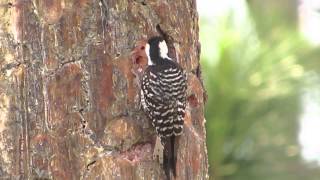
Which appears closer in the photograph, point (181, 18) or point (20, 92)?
point (20, 92)

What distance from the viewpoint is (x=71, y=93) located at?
94.7 inches

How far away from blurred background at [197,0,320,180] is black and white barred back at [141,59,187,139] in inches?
55.0

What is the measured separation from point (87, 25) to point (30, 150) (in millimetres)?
392

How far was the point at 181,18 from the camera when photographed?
8.59 ft

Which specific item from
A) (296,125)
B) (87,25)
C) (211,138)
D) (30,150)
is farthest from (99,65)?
(296,125)

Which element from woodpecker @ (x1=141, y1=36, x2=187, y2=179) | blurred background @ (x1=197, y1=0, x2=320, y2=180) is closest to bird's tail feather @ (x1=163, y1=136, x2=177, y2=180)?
woodpecker @ (x1=141, y1=36, x2=187, y2=179)

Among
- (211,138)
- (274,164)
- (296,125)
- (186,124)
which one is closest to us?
(186,124)

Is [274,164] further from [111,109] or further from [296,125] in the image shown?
[111,109]

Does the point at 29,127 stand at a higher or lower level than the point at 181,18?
lower

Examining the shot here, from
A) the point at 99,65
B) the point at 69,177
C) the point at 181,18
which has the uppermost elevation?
the point at 181,18

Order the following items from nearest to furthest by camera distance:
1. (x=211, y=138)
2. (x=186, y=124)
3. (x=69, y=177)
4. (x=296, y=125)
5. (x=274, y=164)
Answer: (x=69, y=177) → (x=186, y=124) → (x=211, y=138) → (x=274, y=164) → (x=296, y=125)

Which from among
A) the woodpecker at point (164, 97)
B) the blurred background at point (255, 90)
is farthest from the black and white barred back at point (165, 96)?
the blurred background at point (255, 90)

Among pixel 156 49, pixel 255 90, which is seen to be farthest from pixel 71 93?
pixel 255 90

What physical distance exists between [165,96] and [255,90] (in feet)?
5.28
